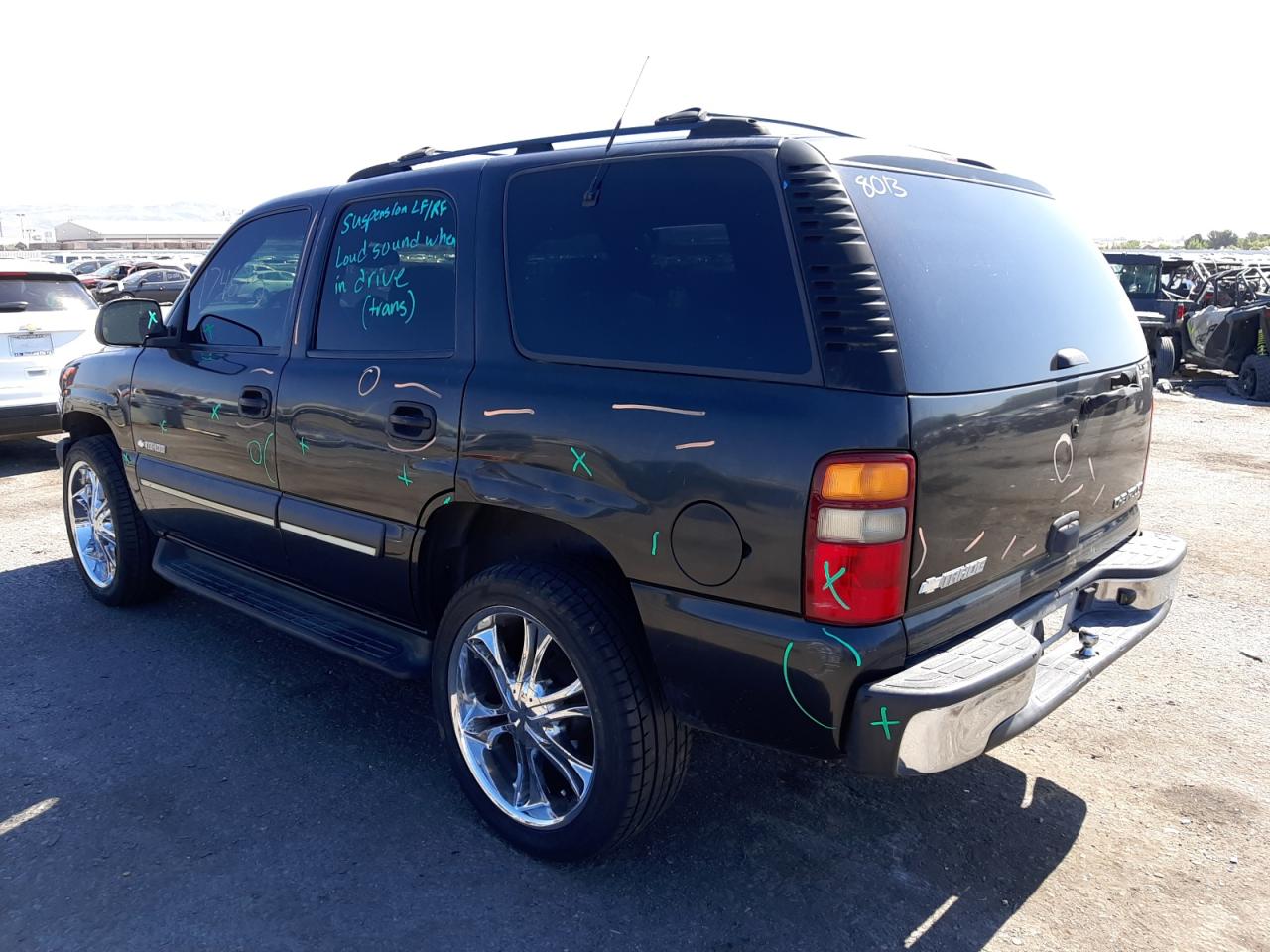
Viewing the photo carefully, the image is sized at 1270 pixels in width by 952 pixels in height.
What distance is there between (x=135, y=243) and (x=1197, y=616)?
380ft

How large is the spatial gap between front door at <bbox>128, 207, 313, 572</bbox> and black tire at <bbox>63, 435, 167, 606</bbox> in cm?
23

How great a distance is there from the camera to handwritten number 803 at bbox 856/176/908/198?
7.98ft

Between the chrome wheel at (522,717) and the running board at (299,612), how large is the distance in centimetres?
26

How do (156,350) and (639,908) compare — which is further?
(156,350)

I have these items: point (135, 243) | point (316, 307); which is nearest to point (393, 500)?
point (316, 307)

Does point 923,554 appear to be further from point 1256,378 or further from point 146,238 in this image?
point 146,238

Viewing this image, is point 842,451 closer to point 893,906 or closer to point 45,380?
point 893,906

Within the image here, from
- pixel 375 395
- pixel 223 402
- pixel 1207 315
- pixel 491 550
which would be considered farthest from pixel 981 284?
pixel 1207 315

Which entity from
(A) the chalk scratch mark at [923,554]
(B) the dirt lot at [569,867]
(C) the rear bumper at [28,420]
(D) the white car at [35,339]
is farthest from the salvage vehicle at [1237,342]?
(C) the rear bumper at [28,420]

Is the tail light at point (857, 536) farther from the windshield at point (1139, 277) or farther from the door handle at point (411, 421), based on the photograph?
the windshield at point (1139, 277)

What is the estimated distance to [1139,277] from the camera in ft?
57.0

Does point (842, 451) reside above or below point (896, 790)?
above

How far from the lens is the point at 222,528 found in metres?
4.11

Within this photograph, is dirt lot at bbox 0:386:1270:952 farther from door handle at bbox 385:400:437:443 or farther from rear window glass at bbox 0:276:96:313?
rear window glass at bbox 0:276:96:313
